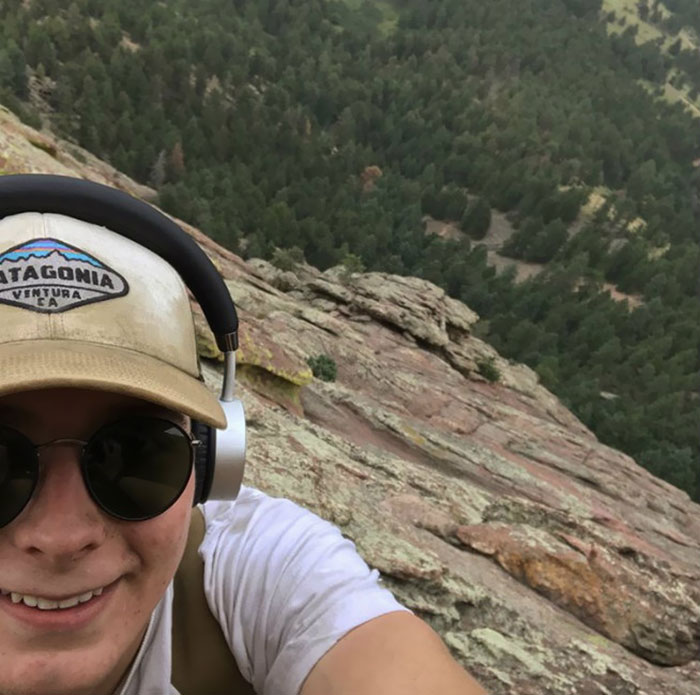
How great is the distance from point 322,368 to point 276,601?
47.8 feet

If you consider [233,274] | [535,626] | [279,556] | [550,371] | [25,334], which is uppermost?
[25,334]

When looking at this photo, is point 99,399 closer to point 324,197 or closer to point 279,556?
point 279,556

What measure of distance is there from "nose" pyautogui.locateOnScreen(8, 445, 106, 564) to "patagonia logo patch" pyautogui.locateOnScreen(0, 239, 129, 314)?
454 millimetres

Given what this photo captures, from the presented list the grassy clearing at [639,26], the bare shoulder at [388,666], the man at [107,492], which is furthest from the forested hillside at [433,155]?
the man at [107,492]

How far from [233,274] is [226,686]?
19532mm

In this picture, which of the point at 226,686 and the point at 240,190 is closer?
the point at 226,686

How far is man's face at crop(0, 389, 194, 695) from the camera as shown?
5.77 feet

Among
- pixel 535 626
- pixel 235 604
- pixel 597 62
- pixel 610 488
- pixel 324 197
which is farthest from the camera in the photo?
pixel 597 62

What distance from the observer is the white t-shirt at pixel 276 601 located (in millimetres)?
2178

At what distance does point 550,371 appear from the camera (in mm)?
49219

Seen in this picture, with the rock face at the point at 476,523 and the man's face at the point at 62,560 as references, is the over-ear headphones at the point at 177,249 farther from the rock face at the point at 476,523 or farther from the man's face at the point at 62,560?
the rock face at the point at 476,523

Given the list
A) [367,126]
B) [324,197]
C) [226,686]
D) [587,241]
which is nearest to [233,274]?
[226,686]

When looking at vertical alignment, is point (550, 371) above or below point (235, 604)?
below

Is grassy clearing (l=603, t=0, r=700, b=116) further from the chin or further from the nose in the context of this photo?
the chin
